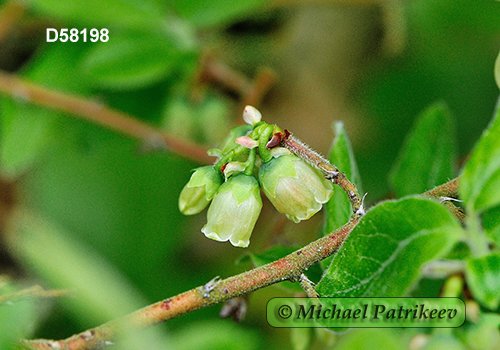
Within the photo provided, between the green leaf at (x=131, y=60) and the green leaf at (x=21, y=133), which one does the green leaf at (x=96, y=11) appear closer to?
the green leaf at (x=131, y=60)

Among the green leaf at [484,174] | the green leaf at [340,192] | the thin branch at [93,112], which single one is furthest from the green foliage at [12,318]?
the thin branch at [93,112]

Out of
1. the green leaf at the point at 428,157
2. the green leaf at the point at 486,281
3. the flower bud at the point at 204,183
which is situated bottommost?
the green leaf at the point at 486,281

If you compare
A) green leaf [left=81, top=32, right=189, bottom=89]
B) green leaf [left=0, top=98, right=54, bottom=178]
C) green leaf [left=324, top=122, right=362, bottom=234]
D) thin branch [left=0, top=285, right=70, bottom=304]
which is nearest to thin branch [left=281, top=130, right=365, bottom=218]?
green leaf [left=324, top=122, right=362, bottom=234]

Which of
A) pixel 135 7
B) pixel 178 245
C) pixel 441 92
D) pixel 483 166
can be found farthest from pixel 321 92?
pixel 483 166

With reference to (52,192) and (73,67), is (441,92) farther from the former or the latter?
(52,192)

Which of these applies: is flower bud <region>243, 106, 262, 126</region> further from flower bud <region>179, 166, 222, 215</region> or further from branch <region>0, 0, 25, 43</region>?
branch <region>0, 0, 25, 43</region>

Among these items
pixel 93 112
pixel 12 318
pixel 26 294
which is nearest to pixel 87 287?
pixel 12 318
